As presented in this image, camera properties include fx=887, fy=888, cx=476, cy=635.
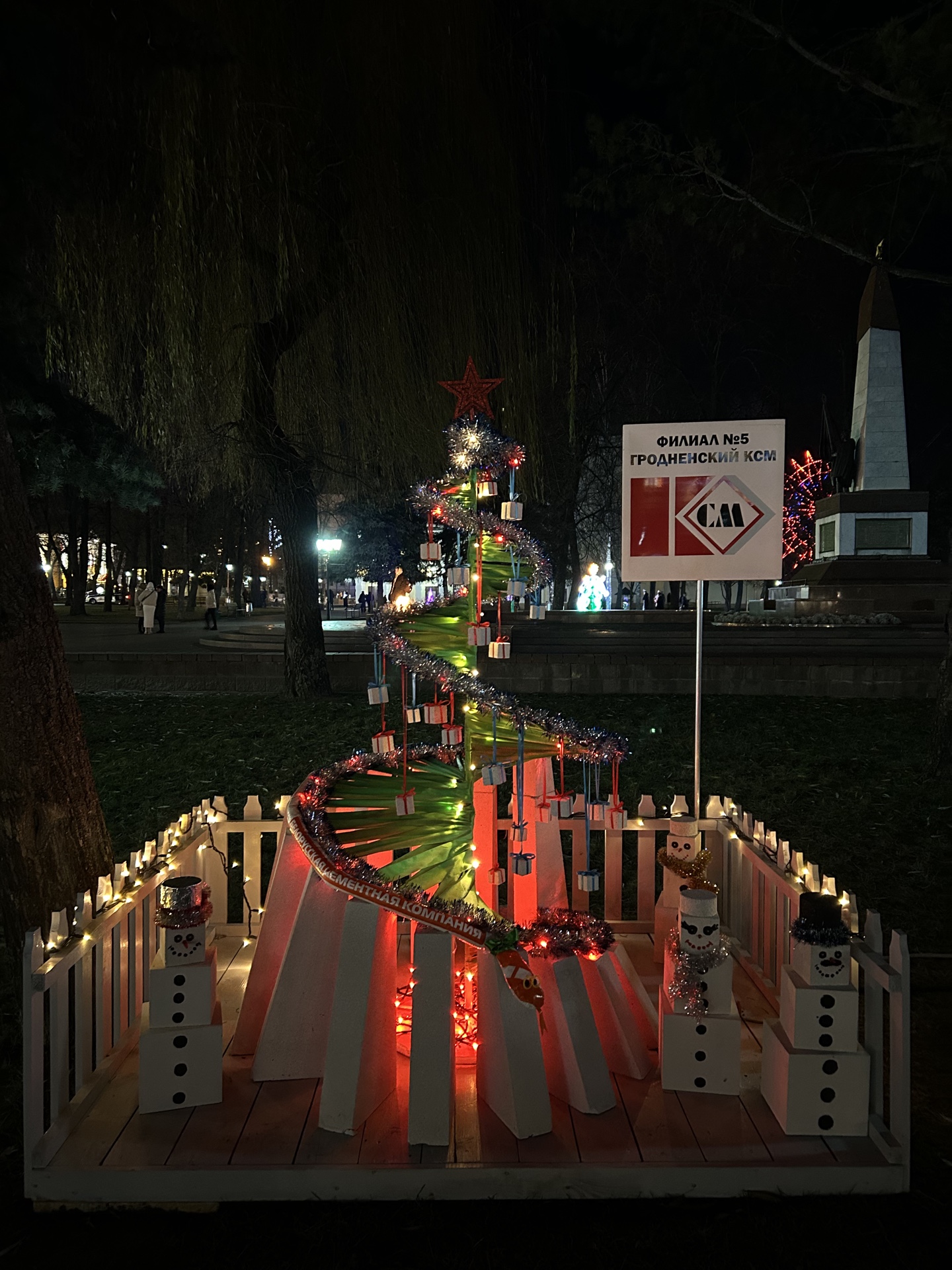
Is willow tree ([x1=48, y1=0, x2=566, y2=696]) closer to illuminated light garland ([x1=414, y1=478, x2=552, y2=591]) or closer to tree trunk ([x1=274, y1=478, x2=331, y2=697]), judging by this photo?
illuminated light garland ([x1=414, y1=478, x2=552, y2=591])

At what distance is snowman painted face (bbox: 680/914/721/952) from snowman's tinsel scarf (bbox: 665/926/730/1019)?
18 mm

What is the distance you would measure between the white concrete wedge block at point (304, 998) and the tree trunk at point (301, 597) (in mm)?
9319

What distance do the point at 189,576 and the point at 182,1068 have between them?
54.9 meters

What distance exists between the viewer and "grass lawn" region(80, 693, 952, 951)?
666 cm

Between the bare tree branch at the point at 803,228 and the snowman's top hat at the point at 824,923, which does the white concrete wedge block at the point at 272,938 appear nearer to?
the snowman's top hat at the point at 824,923

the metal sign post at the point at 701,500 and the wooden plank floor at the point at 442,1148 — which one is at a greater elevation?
the metal sign post at the point at 701,500

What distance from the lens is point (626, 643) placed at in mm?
18531

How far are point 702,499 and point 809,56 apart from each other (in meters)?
5.72

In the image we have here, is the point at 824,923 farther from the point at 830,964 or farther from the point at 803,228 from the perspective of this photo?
the point at 803,228

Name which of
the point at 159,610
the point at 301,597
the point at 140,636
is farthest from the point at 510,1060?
the point at 159,610

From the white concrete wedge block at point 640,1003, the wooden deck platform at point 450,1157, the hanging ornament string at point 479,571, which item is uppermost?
the hanging ornament string at point 479,571

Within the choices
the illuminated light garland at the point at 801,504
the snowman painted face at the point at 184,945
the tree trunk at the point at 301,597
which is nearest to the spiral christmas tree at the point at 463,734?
the snowman painted face at the point at 184,945

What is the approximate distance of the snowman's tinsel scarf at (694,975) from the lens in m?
3.48

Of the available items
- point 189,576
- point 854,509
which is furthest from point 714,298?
point 189,576
